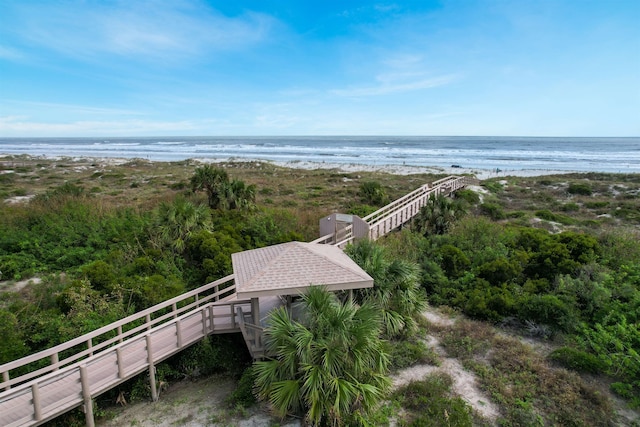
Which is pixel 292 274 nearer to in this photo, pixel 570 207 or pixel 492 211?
pixel 492 211

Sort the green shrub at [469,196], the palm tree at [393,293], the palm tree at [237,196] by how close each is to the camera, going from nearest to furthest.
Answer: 1. the palm tree at [393,293]
2. the palm tree at [237,196]
3. the green shrub at [469,196]

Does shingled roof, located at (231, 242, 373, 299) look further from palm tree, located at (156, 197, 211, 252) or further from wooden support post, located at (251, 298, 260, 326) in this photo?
palm tree, located at (156, 197, 211, 252)

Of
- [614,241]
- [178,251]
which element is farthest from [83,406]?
[614,241]

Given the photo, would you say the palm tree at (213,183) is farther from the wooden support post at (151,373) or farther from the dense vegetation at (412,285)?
the wooden support post at (151,373)

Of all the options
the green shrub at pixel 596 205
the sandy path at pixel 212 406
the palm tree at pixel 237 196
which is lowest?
the sandy path at pixel 212 406

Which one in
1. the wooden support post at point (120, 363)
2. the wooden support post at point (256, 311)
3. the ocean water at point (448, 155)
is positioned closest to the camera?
the wooden support post at point (120, 363)

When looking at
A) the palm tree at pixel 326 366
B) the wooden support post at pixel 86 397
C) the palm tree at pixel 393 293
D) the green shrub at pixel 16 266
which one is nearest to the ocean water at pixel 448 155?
the palm tree at pixel 393 293
